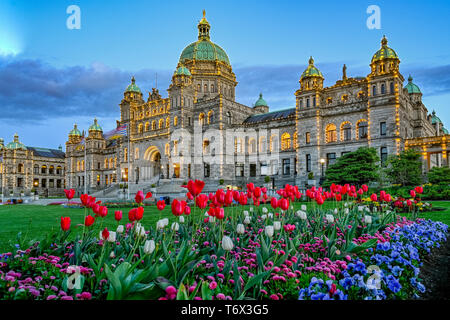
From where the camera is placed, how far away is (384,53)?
3438 centimetres

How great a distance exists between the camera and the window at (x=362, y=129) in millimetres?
36875

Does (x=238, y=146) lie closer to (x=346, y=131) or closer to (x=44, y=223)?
(x=346, y=131)

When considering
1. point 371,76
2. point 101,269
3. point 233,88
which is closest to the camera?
point 101,269

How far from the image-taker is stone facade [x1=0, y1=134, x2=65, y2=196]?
244ft

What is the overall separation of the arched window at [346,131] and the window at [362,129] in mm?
1107

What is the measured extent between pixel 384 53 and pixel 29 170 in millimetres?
82216

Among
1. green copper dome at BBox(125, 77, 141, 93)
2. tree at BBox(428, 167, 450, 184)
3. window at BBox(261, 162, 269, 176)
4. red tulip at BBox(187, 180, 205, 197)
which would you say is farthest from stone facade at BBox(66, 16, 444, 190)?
red tulip at BBox(187, 180, 205, 197)

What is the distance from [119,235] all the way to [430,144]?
39.1 m

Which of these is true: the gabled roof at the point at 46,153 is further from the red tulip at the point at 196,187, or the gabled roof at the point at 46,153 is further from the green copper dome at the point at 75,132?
the red tulip at the point at 196,187

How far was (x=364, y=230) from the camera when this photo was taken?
22.3ft

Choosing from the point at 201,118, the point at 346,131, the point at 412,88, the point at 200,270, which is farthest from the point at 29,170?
the point at 200,270
